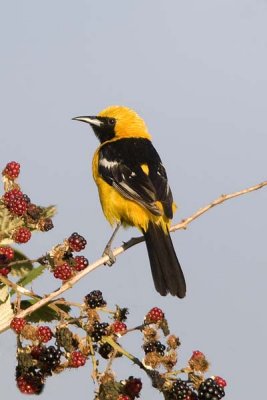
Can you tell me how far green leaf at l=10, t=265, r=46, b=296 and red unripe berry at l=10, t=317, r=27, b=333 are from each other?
0.25m

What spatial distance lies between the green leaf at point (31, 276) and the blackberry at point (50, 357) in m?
0.31

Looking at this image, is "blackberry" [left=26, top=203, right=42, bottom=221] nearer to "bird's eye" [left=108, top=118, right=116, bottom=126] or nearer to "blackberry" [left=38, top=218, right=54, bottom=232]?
"blackberry" [left=38, top=218, right=54, bottom=232]

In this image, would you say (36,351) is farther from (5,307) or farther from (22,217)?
(22,217)

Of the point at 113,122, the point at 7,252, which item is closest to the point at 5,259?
the point at 7,252

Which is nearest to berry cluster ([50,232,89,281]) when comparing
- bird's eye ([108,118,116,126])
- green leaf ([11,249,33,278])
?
green leaf ([11,249,33,278])

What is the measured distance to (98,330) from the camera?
2.92m

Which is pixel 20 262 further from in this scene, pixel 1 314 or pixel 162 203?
pixel 162 203

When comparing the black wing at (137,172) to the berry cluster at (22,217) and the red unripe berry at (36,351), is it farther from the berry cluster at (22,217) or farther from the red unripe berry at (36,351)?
the red unripe berry at (36,351)

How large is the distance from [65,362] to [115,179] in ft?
8.68

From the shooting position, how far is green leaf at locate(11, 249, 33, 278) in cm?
324

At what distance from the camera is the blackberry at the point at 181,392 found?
9.14ft

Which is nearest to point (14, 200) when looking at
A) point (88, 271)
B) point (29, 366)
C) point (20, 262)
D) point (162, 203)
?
point (20, 262)

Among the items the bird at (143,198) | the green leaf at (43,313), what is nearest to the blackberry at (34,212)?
the green leaf at (43,313)

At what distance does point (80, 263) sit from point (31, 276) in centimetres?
22
